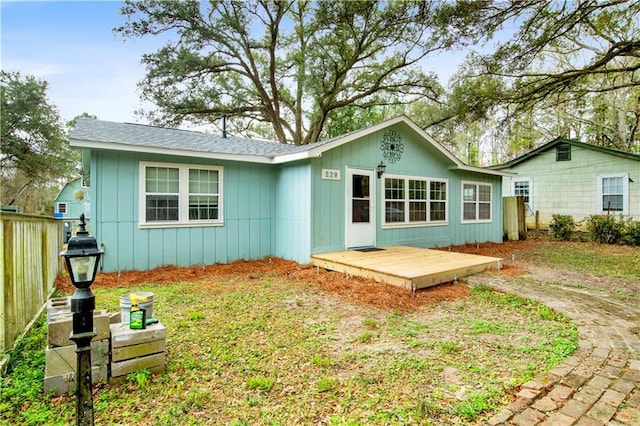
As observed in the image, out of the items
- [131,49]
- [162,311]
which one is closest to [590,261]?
[162,311]

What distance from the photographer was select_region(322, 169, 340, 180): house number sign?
7223mm

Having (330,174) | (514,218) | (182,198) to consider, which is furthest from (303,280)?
(514,218)

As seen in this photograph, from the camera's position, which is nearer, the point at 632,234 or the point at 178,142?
the point at 178,142

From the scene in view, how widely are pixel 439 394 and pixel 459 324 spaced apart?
65.4 inches

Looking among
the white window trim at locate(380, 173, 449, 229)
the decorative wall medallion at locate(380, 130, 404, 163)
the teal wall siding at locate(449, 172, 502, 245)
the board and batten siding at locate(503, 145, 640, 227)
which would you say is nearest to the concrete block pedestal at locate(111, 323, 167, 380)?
the white window trim at locate(380, 173, 449, 229)

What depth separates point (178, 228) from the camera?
22.4 feet

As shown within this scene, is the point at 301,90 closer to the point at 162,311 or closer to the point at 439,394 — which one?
the point at 162,311

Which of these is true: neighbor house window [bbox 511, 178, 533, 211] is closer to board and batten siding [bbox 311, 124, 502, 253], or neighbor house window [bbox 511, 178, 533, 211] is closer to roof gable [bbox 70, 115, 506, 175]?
board and batten siding [bbox 311, 124, 502, 253]

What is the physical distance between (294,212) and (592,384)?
5.78m

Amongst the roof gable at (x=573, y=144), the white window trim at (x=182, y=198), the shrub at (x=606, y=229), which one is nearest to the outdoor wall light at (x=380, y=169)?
the white window trim at (x=182, y=198)

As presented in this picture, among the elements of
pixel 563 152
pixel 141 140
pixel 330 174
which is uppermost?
pixel 563 152

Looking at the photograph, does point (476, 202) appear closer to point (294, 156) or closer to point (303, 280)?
point (294, 156)

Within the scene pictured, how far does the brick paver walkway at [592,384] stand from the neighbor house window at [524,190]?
38.7 ft

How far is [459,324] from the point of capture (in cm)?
385
